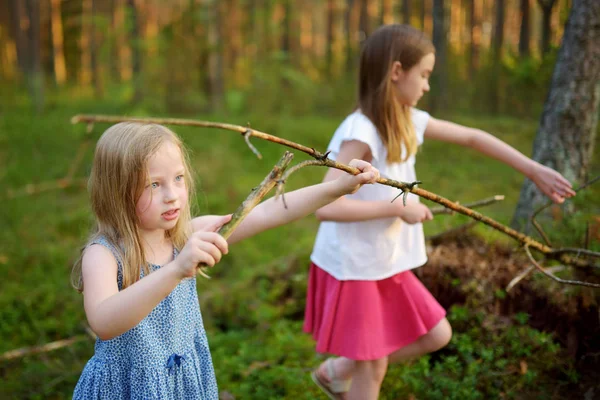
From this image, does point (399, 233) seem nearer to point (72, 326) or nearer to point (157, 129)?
point (157, 129)

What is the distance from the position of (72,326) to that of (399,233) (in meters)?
2.72

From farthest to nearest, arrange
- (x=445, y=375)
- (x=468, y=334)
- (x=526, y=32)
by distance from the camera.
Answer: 1. (x=526, y=32)
2. (x=468, y=334)
3. (x=445, y=375)

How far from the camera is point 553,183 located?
265cm

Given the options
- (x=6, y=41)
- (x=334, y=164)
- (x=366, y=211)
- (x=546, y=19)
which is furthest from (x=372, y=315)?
(x=6, y=41)

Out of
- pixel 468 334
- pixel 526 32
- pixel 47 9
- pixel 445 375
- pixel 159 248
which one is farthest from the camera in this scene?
pixel 47 9

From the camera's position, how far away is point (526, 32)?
9.76 metres

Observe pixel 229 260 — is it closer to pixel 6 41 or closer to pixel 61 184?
pixel 61 184

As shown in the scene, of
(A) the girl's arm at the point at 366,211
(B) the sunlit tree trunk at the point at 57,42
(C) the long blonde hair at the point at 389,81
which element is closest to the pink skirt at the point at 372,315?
(A) the girl's arm at the point at 366,211

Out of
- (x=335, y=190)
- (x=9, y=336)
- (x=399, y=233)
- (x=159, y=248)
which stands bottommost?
(x=9, y=336)

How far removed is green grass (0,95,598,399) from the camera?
3.36 m

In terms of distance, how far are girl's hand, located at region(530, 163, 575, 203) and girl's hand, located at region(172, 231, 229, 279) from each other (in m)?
1.84

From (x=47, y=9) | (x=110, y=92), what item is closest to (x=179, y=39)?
(x=110, y=92)

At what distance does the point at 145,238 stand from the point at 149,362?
42cm

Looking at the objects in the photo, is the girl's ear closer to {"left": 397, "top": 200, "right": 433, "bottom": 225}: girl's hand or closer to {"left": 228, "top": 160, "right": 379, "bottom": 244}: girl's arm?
{"left": 397, "top": 200, "right": 433, "bottom": 225}: girl's hand
